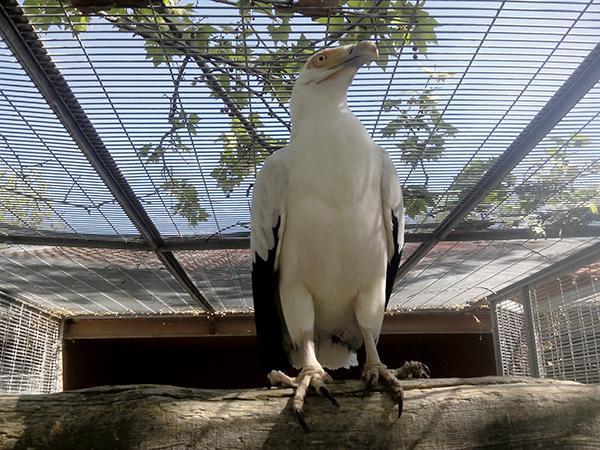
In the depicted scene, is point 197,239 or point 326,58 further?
point 197,239

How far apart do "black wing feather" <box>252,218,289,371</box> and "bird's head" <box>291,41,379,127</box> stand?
581 mm

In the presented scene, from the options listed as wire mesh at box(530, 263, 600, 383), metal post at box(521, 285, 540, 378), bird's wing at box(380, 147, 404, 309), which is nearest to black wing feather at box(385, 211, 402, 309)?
bird's wing at box(380, 147, 404, 309)

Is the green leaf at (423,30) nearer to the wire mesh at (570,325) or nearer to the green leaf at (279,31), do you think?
the green leaf at (279,31)

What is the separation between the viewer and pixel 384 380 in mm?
2041

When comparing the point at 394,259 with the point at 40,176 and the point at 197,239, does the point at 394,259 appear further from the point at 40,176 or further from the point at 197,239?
the point at 40,176

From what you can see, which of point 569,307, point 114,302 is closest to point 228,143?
point 569,307

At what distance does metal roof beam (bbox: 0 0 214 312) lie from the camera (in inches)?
83.8

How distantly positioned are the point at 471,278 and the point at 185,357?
4320 millimetres

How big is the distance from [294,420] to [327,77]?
148 centimetres

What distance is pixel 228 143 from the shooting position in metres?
3.01

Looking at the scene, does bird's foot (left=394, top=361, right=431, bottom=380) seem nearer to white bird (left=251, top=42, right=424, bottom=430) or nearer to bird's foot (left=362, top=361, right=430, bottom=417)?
bird's foot (left=362, top=361, right=430, bottom=417)

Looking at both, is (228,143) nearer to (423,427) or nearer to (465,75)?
(465,75)

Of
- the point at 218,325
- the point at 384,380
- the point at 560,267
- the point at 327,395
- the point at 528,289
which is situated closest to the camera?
the point at 327,395

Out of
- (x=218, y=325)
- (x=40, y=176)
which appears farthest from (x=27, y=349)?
(x=40, y=176)
